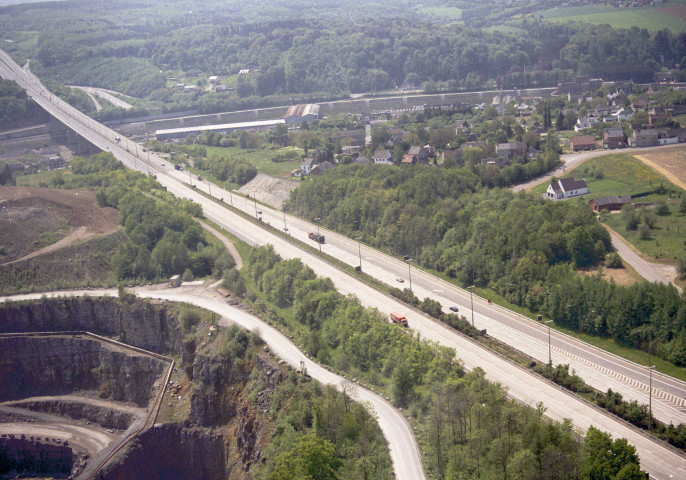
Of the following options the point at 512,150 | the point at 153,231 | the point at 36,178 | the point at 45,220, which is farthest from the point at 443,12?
the point at 45,220

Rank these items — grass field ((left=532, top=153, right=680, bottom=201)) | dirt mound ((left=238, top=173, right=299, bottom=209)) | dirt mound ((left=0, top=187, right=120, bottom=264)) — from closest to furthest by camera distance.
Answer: grass field ((left=532, top=153, right=680, bottom=201)) < dirt mound ((left=0, top=187, right=120, bottom=264)) < dirt mound ((left=238, top=173, right=299, bottom=209))

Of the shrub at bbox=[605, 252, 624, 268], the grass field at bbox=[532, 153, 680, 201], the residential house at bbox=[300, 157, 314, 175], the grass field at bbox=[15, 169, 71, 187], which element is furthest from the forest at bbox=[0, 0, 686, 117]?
the shrub at bbox=[605, 252, 624, 268]

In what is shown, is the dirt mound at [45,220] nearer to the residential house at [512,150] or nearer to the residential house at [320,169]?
the residential house at [320,169]

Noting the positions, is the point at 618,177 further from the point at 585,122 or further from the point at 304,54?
the point at 304,54

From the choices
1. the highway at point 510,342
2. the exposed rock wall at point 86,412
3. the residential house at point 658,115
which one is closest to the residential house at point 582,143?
the residential house at point 658,115

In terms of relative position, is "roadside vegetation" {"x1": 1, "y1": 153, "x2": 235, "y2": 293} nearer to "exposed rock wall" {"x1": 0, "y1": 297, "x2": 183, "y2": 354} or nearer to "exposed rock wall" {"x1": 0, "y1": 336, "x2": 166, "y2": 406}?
"exposed rock wall" {"x1": 0, "y1": 297, "x2": 183, "y2": 354}

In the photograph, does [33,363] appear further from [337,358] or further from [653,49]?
[653,49]

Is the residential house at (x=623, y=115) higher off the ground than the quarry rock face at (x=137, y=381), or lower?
higher
